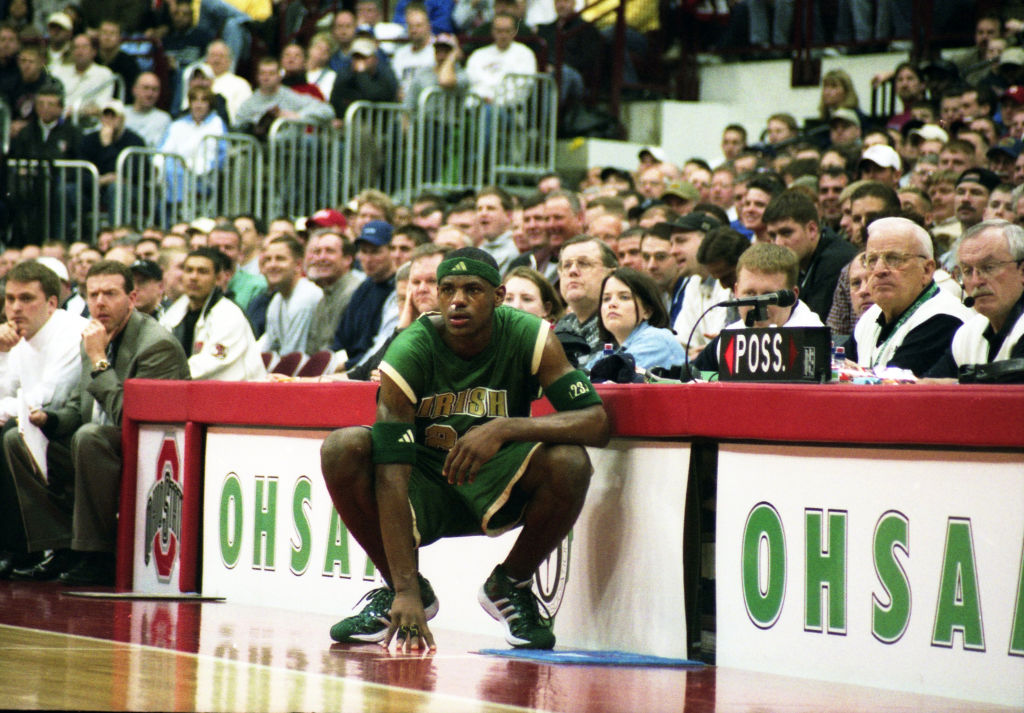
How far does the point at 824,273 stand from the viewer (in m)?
8.49

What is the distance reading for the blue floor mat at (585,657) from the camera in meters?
5.23

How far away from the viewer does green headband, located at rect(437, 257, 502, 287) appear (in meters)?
5.56

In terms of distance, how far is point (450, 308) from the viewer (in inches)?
A: 218

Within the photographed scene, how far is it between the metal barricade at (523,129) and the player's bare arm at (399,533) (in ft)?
33.8

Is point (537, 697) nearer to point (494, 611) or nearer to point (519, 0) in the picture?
point (494, 611)

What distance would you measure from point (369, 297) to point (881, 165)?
374 cm

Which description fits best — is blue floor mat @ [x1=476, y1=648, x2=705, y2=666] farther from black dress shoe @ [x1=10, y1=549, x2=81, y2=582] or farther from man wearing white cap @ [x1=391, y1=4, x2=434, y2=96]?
man wearing white cap @ [x1=391, y1=4, x2=434, y2=96]

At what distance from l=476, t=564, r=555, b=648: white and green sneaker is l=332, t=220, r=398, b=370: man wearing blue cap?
5093 millimetres

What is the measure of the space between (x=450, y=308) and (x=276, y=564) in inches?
87.1

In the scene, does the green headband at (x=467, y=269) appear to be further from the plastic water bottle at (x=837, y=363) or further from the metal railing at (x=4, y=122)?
the metal railing at (x=4, y=122)

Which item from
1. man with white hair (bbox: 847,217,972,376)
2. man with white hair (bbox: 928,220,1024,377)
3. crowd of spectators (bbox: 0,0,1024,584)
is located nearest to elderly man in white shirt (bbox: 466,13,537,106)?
crowd of spectators (bbox: 0,0,1024,584)

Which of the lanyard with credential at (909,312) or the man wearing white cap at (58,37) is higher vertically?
the man wearing white cap at (58,37)

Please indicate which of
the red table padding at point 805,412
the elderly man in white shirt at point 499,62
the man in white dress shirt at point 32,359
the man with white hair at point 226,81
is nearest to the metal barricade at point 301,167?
the man with white hair at point 226,81

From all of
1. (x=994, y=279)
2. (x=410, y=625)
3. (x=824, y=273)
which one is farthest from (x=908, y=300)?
(x=410, y=625)
